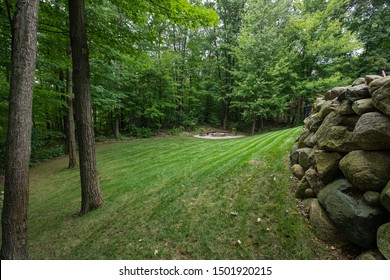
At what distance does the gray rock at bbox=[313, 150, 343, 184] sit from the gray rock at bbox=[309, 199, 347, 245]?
0.39m

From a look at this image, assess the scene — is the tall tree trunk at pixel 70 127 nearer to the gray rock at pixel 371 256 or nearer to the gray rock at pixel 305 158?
the gray rock at pixel 305 158

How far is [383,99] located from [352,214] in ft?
4.18

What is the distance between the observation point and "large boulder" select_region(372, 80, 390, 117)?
6.19 feet

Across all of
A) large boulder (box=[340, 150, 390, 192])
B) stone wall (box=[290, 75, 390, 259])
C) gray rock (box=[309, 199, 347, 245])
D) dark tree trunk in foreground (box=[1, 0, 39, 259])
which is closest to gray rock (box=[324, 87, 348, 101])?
stone wall (box=[290, 75, 390, 259])

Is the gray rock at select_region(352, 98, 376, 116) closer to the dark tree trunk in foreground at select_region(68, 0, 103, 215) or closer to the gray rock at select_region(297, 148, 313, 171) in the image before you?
the gray rock at select_region(297, 148, 313, 171)

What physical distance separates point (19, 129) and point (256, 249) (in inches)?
127

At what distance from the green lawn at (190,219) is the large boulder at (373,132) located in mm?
1236

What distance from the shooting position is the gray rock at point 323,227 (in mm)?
2115

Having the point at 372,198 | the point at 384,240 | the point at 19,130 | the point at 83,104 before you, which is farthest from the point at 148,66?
the point at 384,240

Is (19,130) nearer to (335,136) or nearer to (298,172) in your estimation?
(335,136)

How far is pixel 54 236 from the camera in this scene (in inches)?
130

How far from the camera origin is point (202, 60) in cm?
2081

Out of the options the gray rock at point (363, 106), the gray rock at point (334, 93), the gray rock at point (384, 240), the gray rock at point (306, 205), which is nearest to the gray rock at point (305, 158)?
the gray rock at point (306, 205)

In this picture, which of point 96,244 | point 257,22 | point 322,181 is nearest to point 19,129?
point 96,244
